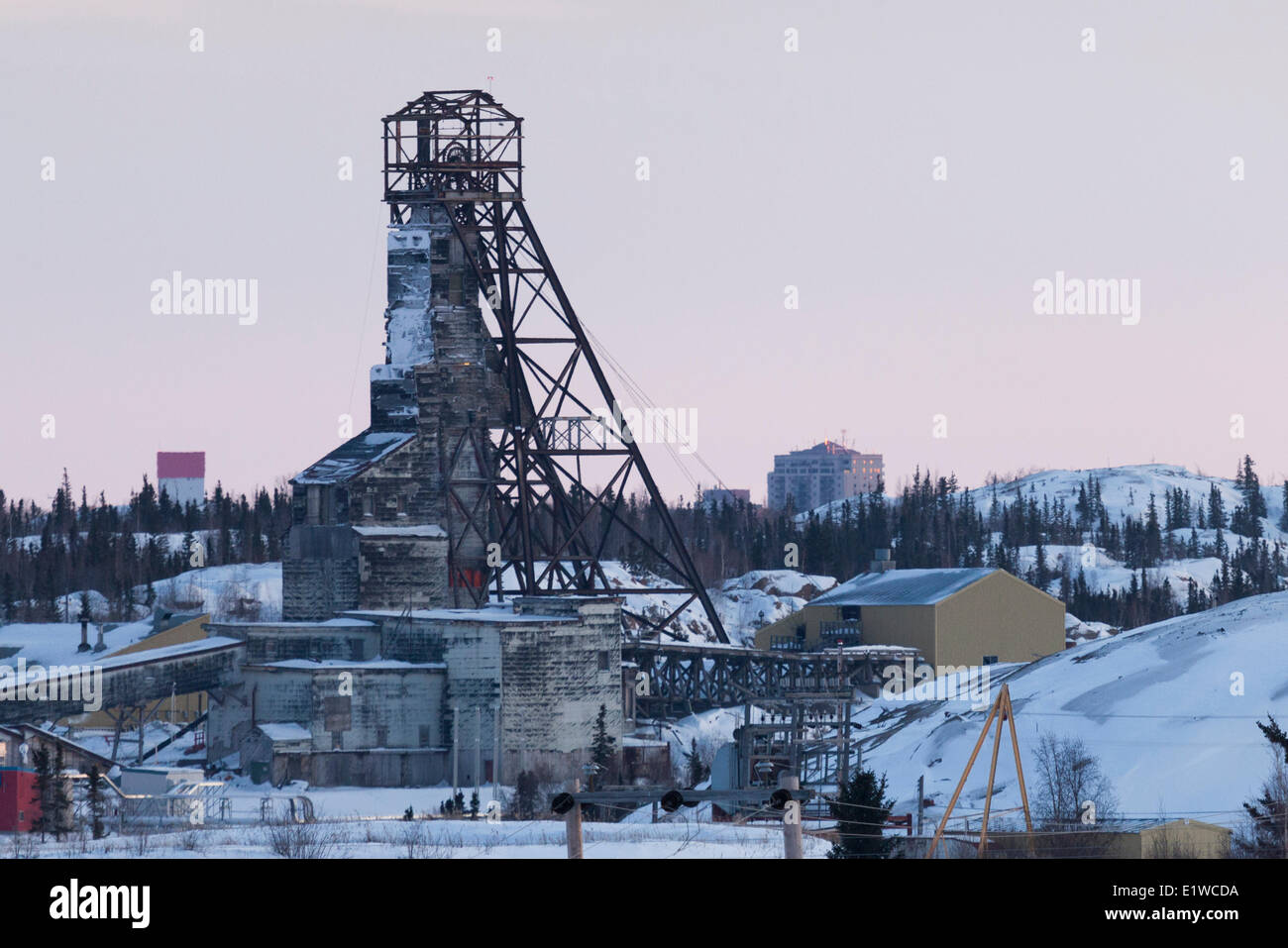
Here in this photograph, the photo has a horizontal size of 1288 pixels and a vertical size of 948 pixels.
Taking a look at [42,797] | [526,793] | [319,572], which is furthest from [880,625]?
[42,797]

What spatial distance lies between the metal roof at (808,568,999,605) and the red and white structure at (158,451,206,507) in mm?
103960

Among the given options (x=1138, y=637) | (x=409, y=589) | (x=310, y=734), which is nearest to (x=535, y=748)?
(x=310, y=734)

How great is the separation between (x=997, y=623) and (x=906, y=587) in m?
5.23

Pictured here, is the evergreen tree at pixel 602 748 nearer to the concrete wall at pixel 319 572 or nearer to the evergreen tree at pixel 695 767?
the evergreen tree at pixel 695 767

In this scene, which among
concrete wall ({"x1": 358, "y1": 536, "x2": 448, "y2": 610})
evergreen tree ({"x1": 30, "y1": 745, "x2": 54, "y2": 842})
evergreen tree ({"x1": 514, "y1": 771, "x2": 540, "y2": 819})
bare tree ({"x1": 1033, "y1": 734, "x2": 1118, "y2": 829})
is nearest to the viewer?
evergreen tree ({"x1": 30, "y1": 745, "x2": 54, "y2": 842})

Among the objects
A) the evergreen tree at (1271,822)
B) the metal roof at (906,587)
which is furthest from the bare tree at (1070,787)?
the metal roof at (906,587)

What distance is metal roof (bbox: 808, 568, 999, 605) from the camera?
8712 cm

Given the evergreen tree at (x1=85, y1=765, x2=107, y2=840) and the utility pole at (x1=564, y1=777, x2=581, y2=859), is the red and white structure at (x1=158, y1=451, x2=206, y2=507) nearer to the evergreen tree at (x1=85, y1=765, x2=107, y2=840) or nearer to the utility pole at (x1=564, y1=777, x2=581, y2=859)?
the evergreen tree at (x1=85, y1=765, x2=107, y2=840)

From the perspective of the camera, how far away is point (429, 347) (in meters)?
78.7

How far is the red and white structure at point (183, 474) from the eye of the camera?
188625mm

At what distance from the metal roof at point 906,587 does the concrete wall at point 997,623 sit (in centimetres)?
54

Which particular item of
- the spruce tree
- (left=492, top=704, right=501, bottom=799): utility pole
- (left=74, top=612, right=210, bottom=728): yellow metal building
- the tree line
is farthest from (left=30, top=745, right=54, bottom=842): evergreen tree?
the tree line
